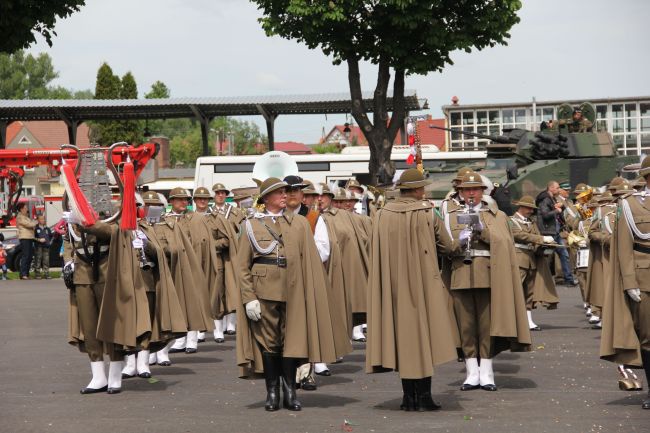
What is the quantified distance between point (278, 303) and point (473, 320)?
2.15 meters

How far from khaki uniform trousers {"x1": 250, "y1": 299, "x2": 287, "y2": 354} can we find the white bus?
27.3 m

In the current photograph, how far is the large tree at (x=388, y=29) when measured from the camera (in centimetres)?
2830

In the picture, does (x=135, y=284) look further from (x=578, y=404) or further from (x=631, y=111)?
(x=631, y=111)

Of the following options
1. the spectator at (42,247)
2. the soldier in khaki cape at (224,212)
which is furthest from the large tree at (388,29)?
the soldier in khaki cape at (224,212)

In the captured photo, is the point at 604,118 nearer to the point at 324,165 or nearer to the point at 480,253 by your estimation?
the point at 324,165

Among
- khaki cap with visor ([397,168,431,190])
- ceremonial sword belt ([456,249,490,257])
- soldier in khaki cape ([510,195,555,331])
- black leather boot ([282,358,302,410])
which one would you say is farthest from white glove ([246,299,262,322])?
soldier in khaki cape ([510,195,555,331])

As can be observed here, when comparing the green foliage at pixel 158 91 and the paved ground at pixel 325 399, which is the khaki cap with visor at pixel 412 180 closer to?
the paved ground at pixel 325 399

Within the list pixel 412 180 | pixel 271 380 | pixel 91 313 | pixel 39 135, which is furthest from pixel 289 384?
pixel 39 135

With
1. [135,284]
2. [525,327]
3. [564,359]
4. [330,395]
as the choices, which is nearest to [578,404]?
[525,327]

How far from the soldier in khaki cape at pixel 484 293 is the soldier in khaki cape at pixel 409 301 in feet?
3.32

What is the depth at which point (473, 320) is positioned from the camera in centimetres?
1148

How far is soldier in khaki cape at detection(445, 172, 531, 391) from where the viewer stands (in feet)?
36.9

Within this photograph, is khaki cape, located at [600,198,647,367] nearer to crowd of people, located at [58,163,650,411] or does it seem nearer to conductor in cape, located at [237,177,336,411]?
crowd of people, located at [58,163,650,411]

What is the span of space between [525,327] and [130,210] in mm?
3818
